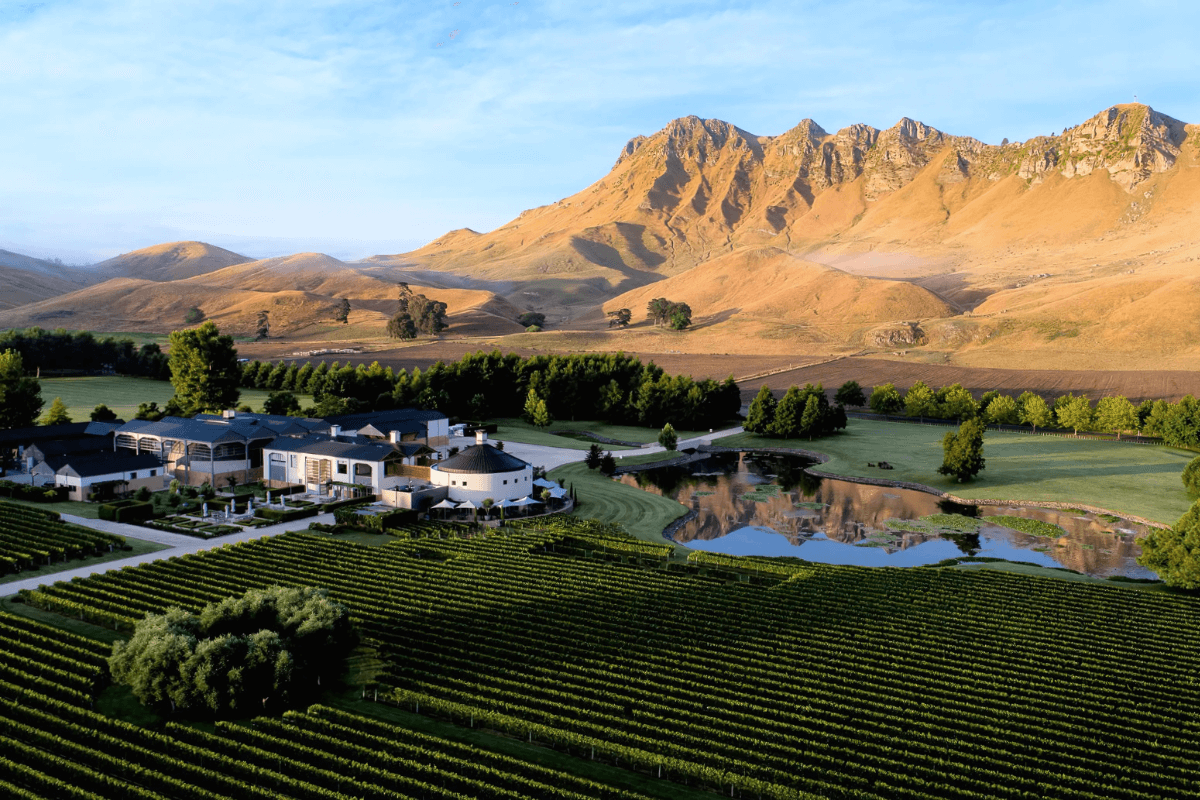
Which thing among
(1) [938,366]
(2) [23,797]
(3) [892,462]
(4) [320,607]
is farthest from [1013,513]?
(1) [938,366]

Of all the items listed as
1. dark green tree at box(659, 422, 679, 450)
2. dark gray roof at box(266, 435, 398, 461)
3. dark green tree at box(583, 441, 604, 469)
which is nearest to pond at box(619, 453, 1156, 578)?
dark green tree at box(583, 441, 604, 469)

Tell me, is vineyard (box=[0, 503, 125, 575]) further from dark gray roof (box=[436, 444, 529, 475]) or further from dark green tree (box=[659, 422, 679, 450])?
dark green tree (box=[659, 422, 679, 450])

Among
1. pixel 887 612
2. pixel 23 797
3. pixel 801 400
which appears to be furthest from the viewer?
pixel 801 400

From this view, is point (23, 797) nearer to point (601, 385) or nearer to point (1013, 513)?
point (1013, 513)

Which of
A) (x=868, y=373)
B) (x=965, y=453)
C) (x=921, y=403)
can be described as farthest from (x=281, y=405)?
(x=868, y=373)

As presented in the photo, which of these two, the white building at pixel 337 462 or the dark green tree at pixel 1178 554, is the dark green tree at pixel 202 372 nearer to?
the white building at pixel 337 462

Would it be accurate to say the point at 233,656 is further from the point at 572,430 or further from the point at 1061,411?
the point at 1061,411

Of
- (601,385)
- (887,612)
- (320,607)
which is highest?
(601,385)
